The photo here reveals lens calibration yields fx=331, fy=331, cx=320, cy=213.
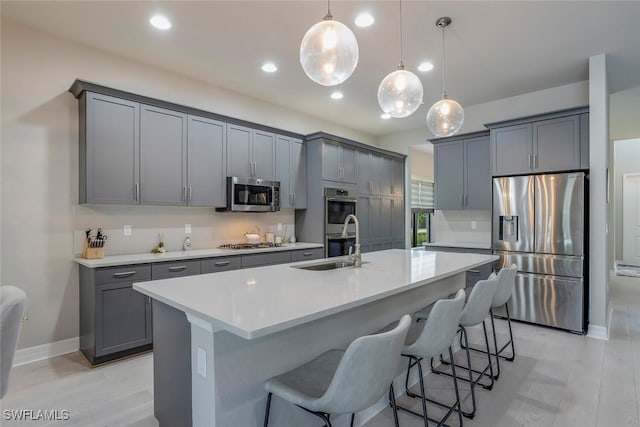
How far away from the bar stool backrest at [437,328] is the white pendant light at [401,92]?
4.81 ft

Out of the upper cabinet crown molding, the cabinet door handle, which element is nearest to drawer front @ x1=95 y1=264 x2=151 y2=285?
the cabinet door handle

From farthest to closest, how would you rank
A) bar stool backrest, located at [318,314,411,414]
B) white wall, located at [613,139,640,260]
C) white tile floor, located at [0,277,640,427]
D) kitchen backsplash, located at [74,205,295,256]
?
white wall, located at [613,139,640,260] → kitchen backsplash, located at [74,205,295,256] → white tile floor, located at [0,277,640,427] → bar stool backrest, located at [318,314,411,414]

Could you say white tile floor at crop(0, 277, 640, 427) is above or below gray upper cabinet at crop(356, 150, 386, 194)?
below

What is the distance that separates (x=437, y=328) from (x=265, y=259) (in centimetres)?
260

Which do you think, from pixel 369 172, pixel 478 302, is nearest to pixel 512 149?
pixel 369 172

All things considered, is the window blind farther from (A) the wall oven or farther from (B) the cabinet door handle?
(B) the cabinet door handle

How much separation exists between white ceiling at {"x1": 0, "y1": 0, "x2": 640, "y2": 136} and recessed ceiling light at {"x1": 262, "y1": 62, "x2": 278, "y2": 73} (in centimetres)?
7

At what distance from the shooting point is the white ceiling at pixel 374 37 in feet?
8.83

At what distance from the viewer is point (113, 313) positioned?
288cm

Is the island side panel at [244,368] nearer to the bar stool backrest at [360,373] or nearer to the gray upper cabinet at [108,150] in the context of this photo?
the bar stool backrest at [360,373]

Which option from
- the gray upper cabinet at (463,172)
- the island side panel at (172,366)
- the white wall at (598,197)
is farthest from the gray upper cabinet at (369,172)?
the island side panel at (172,366)

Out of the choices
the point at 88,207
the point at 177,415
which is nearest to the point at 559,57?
the point at 177,415

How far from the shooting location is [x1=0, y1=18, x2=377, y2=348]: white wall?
2.88m

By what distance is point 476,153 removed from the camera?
484cm
